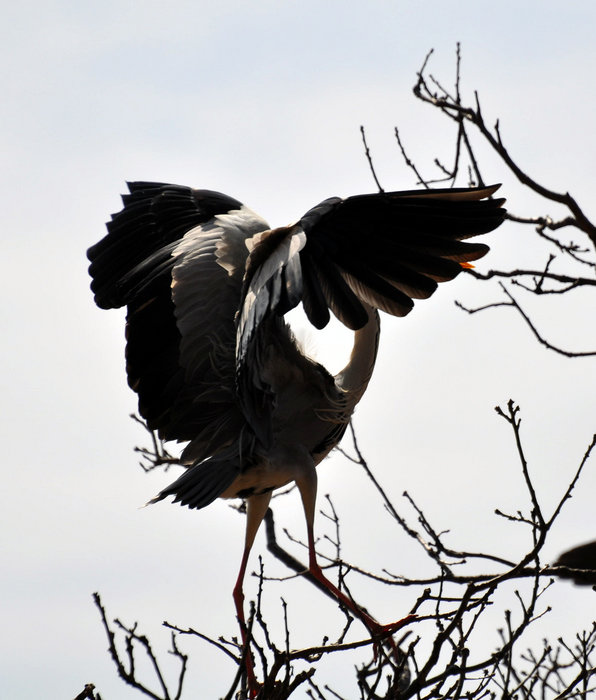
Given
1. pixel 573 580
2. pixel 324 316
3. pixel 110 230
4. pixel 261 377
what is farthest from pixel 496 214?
pixel 110 230

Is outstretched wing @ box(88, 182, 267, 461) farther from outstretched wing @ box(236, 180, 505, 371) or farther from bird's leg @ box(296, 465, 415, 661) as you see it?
outstretched wing @ box(236, 180, 505, 371)

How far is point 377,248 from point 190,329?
1421 mm

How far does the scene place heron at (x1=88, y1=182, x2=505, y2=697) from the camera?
13.5 feet

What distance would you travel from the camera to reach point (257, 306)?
413cm

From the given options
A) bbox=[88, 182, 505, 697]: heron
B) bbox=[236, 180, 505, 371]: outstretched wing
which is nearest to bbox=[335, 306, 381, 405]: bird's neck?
bbox=[88, 182, 505, 697]: heron

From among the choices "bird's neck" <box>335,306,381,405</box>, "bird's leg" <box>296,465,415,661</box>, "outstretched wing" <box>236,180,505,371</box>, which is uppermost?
"bird's neck" <box>335,306,381,405</box>

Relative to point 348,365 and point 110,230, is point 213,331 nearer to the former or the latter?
point 348,365

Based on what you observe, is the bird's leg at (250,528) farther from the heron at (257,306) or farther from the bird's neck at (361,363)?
the bird's neck at (361,363)

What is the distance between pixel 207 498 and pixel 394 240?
138 cm

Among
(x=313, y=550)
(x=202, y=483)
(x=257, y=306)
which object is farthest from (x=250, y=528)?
(x=257, y=306)

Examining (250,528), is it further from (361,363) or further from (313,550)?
(361,363)

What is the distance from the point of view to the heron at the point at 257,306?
163 inches

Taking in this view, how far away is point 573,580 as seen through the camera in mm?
Result: 4746

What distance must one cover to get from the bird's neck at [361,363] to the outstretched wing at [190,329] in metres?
0.55
